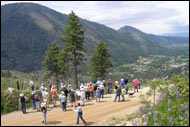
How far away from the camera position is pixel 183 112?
10.9m

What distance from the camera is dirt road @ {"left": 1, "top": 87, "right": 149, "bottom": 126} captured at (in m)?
16.2

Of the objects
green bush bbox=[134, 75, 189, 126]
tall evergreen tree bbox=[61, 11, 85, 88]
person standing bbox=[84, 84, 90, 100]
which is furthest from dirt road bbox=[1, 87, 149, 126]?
tall evergreen tree bbox=[61, 11, 85, 88]

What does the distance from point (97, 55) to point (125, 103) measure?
2960cm

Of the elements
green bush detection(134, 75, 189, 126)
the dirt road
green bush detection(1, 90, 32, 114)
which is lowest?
the dirt road

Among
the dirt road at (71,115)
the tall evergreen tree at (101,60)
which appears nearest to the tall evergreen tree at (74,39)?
the tall evergreen tree at (101,60)

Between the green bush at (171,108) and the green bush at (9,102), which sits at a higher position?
the green bush at (171,108)

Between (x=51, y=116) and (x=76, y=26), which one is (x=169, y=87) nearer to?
(x=51, y=116)

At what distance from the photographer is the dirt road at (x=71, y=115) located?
1623cm

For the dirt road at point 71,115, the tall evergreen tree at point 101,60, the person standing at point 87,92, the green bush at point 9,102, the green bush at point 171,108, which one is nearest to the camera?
the green bush at point 171,108

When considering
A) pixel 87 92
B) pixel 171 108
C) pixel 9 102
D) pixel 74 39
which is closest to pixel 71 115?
pixel 87 92

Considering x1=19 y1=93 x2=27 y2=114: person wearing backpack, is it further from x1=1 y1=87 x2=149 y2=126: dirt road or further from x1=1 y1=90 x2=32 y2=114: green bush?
x1=1 y1=90 x2=32 y2=114: green bush

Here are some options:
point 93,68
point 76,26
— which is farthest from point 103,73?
point 76,26

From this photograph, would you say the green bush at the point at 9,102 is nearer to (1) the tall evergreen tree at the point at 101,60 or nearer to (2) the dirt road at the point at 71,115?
(2) the dirt road at the point at 71,115

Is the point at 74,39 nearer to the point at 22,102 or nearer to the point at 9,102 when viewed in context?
the point at 9,102
